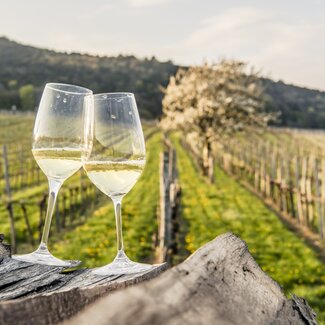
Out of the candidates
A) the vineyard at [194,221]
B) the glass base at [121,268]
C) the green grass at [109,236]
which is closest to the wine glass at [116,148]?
the glass base at [121,268]

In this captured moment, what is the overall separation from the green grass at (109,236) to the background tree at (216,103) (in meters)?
10.6

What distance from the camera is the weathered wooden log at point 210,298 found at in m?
0.68

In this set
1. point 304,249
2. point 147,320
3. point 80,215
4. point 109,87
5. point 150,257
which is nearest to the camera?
point 147,320

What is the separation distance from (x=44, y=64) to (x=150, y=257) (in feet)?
370

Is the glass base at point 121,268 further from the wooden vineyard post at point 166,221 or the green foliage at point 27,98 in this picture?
the green foliage at point 27,98

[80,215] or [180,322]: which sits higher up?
[180,322]

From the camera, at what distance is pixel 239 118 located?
31.5 metres

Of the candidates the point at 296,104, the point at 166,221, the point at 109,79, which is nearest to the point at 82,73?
the point at 109,79

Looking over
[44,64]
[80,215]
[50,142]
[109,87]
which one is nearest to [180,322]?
[50,142]

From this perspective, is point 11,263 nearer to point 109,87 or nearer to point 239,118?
point 239,118

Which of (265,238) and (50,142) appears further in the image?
(265,238)

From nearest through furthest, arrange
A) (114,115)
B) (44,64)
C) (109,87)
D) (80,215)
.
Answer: (114,115), (80,215), (109,87), (44,64)

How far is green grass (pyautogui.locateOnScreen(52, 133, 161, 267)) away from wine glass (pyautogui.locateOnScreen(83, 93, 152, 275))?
31.5 ft

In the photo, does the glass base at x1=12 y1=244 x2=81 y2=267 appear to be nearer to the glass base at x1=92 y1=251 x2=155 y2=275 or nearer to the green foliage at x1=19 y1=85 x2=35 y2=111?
the glass base at x1=92 y1=251 x2=155 y2=275
